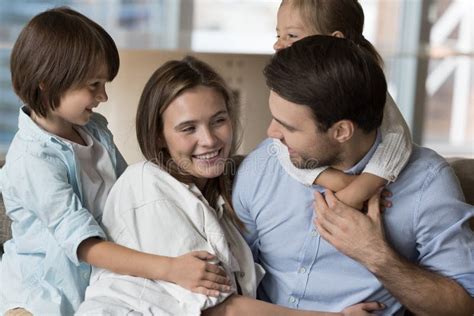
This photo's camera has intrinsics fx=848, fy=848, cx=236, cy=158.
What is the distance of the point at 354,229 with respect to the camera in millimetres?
1794

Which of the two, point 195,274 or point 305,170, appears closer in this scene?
point 195,274

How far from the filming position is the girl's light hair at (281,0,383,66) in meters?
2.00

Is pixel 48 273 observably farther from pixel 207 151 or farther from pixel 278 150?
pixel 278 150

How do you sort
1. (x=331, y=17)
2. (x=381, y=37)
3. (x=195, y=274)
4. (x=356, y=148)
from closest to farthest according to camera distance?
(x=195, y=274), (x=356, y=148), (x=331, y=17), (x=381, y=37)

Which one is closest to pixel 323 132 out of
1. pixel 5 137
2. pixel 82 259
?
pixel 82 259

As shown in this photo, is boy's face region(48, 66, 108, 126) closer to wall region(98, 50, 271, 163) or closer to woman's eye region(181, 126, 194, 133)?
woman's eye region(181, 126, 194, 133)

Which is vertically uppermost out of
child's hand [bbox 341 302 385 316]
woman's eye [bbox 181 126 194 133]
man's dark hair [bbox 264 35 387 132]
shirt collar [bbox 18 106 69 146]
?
man's dark hair [bbox 264 35 387 132]

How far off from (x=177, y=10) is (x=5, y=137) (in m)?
1.20

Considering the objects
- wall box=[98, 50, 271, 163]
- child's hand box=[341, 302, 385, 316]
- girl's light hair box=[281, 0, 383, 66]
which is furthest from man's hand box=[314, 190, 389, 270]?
wall box=[98, 50, 271, 163]

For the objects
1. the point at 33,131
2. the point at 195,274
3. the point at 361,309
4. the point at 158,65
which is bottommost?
the point at 361,309

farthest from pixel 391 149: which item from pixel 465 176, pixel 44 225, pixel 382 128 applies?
pixel 44 225

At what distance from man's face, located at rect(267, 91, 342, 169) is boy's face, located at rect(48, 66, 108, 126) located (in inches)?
15.3

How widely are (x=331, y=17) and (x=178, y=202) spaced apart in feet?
1.89

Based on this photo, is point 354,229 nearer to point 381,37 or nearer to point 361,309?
point 361,309
